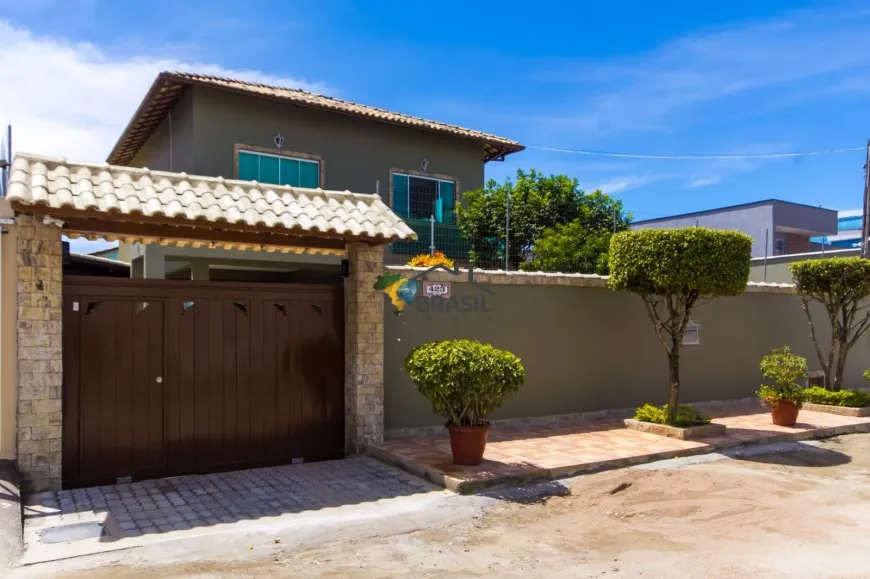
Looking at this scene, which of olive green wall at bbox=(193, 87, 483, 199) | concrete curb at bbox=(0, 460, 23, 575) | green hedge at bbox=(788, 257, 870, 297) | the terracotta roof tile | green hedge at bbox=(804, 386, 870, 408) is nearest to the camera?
concrete curb at bbox=(0, 460, 23, 575)

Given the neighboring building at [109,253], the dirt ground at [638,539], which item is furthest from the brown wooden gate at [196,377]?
the neighboring building at [109,253]

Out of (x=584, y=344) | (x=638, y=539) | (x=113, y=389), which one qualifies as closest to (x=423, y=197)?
(x=584, y=344)

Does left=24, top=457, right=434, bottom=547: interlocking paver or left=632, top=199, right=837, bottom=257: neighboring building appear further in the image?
left=632, top=199, right=837, bottom=257: neighboring building

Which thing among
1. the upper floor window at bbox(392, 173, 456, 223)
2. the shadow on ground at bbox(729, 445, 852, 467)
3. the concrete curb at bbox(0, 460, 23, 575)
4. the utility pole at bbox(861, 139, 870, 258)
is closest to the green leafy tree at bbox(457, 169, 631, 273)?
the upper floor window at bbox(392, 173, 456, 223)

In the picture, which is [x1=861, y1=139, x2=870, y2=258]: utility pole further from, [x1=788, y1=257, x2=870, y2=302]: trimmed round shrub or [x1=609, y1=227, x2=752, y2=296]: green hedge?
[x1=609, y1=227, x2=752, y2=296]: green hedge

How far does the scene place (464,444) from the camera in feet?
23.9

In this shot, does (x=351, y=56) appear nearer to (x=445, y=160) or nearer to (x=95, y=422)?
(x=445, y=160)

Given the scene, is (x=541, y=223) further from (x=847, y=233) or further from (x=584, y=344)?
(x=847, y=233)

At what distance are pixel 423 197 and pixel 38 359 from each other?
11502 mm

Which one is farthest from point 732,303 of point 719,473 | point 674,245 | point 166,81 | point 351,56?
point 166,81

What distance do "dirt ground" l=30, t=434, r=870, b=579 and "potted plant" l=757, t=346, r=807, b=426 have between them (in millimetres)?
2920

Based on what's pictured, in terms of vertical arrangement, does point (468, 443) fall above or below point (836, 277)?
below

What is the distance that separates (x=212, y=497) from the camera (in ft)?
21.1

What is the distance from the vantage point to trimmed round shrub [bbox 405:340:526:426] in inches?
276
